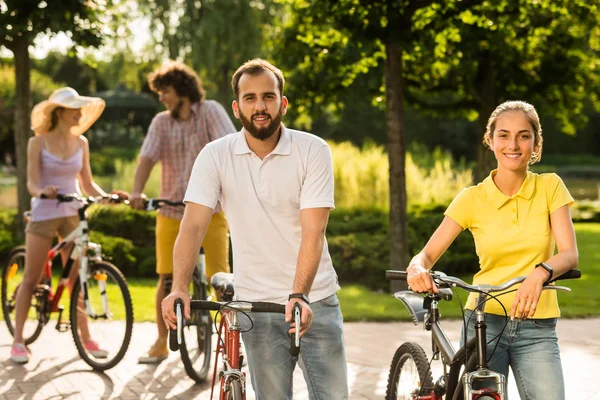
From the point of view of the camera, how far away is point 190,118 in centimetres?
716

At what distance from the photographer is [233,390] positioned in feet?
Answer: 12.3

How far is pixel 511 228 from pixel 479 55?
507 inches

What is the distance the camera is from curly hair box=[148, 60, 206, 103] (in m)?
7.02

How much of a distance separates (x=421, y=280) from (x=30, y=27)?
933 cm

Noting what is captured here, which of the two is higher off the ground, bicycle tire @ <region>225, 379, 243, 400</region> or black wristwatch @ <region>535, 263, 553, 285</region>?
black wristwatch @ <region>535, 263, 553, 285</region>

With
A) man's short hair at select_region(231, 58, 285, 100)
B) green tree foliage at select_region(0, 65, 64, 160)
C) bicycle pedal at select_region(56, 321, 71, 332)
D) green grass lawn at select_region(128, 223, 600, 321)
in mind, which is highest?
green tree foliage at select_region(0, 65, 64, 160)

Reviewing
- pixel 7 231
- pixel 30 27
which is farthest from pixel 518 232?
pixel 7 231

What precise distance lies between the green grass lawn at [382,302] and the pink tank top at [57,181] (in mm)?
2267

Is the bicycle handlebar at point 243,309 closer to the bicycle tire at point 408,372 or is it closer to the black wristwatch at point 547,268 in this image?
the black wristwatch at point 547,268

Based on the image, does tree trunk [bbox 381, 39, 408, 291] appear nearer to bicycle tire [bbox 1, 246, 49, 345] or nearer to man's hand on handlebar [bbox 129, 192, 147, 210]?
bicycle tire [bbox 1, 246, 49, 345]

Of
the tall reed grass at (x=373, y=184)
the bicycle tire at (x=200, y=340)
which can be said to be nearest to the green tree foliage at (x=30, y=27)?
the tall reed grass at (x=373, y=184)

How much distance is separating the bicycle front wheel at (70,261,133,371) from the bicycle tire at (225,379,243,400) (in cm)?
340

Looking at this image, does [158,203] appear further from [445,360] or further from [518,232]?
[518,232]

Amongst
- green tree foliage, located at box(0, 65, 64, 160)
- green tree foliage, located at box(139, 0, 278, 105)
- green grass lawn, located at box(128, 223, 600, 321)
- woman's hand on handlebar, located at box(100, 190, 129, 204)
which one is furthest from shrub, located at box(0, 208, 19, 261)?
green tree foliage, located at box(0, 65, 64, 160)
